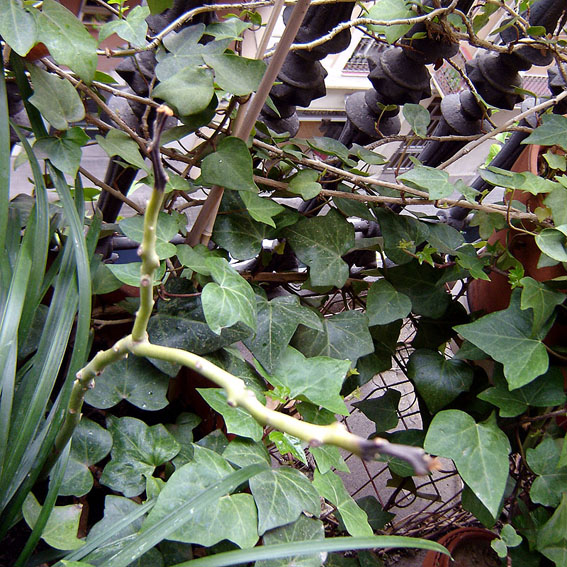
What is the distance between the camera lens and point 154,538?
42 cm

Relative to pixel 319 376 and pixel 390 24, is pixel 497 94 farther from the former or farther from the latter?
pixel 319 376

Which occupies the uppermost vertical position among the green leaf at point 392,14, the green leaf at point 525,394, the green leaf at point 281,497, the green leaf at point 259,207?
the green leaf at point 392,14

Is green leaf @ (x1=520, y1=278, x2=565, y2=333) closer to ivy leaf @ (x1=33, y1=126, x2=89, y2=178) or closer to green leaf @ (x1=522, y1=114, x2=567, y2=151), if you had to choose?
green leaf @ (x1=522, y1=114, x2=567, y2=151)

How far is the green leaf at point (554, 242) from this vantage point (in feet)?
2.14

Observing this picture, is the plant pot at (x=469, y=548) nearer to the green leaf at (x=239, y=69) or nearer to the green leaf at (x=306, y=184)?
the green leaf at (x=306, y=184)

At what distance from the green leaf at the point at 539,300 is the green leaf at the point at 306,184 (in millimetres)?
317

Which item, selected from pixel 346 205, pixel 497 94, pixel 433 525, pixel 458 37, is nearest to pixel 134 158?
pixel 346 205

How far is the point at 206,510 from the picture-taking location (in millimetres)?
485

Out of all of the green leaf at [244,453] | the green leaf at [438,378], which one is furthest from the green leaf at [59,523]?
the green leaf at [438,378]

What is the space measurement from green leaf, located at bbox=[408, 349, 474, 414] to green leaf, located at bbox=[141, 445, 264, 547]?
35cm

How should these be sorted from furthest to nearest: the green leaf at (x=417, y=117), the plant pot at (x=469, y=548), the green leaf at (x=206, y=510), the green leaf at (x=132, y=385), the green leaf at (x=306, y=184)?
the plant pot at (x=469, y=548) → the green leaf at (x=417, y=117) → the green leaf at (x=306, y=184) → the green leaf at (x=132, y=385) → the green leaf at (x=206, y=510)

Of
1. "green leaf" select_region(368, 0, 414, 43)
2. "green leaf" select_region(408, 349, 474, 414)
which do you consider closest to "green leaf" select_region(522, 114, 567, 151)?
"green leaf" select_region(368, 0, 414, 43)

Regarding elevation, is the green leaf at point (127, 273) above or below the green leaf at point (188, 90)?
below

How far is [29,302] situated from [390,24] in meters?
0.60
